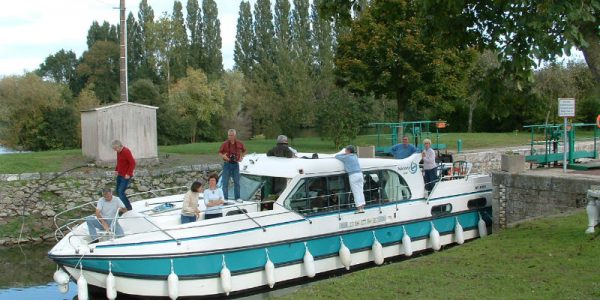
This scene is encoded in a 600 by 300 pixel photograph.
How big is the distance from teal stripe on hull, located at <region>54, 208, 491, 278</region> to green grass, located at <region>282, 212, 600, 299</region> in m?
2.39

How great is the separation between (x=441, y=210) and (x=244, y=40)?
180 feet

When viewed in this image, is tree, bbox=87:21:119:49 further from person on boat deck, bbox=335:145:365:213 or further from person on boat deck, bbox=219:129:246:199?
person on boat deck, bbox=335:145:365:213

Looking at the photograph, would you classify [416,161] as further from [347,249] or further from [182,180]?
[182,180]

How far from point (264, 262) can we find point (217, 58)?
171 ft

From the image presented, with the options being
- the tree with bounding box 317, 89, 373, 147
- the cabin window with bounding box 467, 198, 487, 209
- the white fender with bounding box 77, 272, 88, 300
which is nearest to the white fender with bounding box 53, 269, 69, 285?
the white fender with bounding box 77, 272, 88, 300

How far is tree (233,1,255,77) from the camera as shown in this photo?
67000mm

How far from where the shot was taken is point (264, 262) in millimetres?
11922

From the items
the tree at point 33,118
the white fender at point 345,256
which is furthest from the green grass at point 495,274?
the tree at point 33,118

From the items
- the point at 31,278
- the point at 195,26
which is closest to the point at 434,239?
the point at 31,278

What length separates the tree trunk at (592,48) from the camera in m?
6.82

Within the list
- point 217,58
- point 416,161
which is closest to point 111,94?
point 217,58

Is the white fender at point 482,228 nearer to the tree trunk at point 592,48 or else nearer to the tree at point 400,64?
the tree trunk at point 592,48

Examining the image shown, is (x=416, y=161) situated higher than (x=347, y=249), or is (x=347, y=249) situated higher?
(x=416, y=161)

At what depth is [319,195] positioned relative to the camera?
13.1 m
